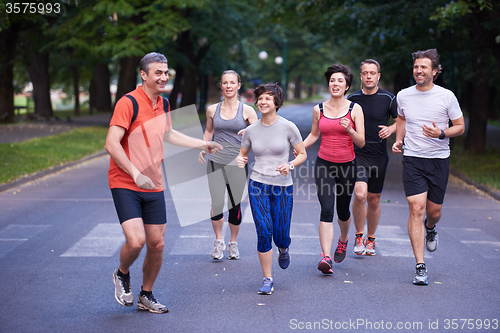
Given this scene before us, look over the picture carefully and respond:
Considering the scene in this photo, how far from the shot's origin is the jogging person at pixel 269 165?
5.34 meters

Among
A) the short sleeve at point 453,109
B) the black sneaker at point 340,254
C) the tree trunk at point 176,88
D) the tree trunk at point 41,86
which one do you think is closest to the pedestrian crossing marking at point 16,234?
the black sneaker at point 340,254

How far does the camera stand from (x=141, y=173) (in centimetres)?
464

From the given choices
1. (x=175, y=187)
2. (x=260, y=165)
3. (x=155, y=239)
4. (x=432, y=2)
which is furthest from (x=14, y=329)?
(x=432, y=2)

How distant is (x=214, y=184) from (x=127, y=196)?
1899 mm

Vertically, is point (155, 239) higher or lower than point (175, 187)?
higher

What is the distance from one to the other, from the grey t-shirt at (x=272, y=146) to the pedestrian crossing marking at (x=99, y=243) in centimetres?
229

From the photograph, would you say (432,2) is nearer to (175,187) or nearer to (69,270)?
(175,187)

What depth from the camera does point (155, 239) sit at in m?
4.76

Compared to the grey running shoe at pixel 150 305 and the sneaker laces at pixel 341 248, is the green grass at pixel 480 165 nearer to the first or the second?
the sneaker laces at pixel 341 248

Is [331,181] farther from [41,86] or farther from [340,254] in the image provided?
[41,86]

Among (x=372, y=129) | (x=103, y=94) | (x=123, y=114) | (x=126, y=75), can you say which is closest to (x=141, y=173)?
(x=123, y=114)

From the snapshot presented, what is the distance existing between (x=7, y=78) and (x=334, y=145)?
24382 millimetres

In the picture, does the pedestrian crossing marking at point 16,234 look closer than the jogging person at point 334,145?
No

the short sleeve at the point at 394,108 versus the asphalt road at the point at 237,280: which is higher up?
the short sleeve at the point at 394,108
